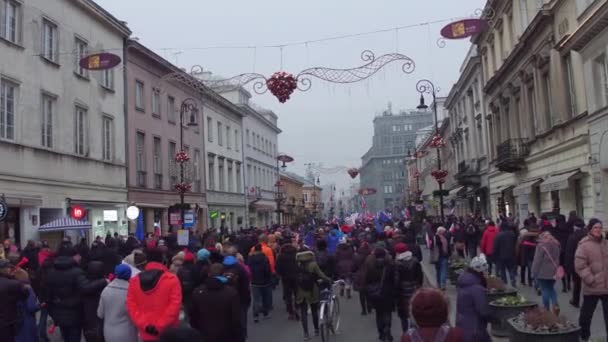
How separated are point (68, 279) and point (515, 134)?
2723 cm

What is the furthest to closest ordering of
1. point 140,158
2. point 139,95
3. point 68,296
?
point 139,95
point 140,158
point 68,296

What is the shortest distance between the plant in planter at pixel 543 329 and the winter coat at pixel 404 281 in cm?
288

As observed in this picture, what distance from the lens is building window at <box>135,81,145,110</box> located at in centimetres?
3369

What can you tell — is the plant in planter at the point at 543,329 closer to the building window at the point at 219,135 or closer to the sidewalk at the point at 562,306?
the sidewalk at the point at 562,306

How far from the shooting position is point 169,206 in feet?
122

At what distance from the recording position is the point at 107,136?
30031mm

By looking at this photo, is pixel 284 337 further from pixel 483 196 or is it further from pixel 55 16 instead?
pixel 483 196

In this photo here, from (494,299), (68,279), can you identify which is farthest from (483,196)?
(68,279)

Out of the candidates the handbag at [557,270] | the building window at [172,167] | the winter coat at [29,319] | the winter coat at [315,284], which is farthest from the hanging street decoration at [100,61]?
the building window at [172,167]

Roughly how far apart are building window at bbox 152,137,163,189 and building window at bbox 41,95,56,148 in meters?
11.3

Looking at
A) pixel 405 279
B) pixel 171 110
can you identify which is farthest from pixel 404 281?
pixel 171 110

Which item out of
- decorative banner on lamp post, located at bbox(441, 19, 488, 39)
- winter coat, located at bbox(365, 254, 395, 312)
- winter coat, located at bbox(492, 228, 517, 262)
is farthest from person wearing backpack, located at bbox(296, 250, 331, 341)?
decorative banner on lamp post, located at bbox(441, 19, 488, 39)

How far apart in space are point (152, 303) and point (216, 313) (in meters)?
0.80

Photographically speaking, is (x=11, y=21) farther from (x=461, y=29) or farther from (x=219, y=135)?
(x=219, y=135)
